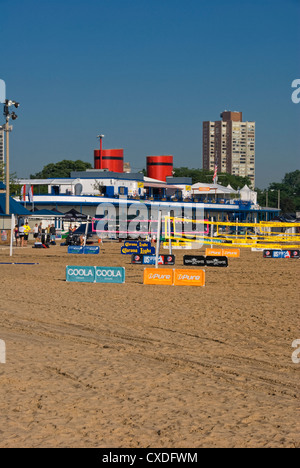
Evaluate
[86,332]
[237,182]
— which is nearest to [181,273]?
[86,332]

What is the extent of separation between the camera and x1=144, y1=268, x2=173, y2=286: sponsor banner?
19.8 meters

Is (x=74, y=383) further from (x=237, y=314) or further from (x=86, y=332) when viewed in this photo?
(x=237, y=314)

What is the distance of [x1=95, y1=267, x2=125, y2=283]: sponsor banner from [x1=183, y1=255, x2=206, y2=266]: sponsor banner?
5926mm

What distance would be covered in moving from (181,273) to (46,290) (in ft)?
13.1

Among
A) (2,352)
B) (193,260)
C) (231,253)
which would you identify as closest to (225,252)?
(231,253)

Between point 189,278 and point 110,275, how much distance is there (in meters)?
2.37

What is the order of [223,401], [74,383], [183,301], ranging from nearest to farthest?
[223,401] → [74,383] → [183,301]

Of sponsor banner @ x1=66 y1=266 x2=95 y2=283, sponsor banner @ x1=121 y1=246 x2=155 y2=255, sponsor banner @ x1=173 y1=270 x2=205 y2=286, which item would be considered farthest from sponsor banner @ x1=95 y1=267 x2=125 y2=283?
sponsor banner @ x1=121 y1=246 x2=155 y2=255

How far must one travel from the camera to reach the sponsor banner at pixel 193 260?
25.9m

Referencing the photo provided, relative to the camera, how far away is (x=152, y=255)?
28141 millimetres

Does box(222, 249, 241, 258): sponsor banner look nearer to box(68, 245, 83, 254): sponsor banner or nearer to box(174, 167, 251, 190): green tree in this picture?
box(68, 245, 83, 254): sponsor banner

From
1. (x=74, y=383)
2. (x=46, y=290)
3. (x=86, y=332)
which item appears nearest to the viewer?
(x=74, y=383)

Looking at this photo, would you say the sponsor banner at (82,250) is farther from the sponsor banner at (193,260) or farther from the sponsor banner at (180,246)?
the sponsor banner at (193,260)

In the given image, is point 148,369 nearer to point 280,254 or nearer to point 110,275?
point 110,275
